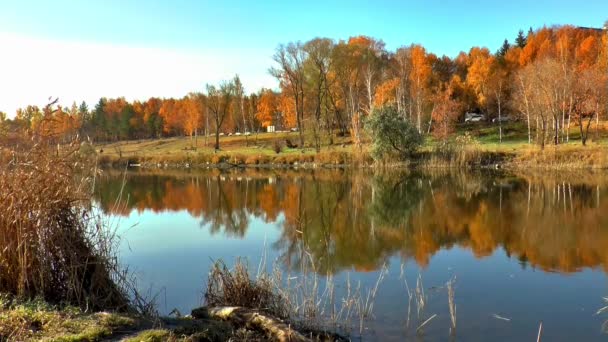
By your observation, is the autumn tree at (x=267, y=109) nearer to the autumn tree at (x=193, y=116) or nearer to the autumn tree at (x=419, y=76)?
the autumn tree at (x=193, y=116)

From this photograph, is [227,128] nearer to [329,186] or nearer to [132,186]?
[132,186]

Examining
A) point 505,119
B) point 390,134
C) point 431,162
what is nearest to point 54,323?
point 390,134

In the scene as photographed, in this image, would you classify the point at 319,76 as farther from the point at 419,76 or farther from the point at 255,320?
the point at 255,320

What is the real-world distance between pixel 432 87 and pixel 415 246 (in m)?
A: 51.1

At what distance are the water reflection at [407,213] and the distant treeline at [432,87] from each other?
14.4 m

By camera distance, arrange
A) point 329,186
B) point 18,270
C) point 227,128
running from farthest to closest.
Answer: point 227,128 → point 329,186 → point 18,270

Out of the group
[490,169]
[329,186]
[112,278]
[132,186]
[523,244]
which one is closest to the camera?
[112,278]

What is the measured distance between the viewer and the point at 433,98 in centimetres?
5622

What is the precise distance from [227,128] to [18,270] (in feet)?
277

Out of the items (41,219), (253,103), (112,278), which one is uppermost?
(253,103)

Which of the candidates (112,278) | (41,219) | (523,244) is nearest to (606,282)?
(523,244)

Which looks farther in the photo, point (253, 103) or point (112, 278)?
point (253, 103)

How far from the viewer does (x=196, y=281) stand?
1072cm

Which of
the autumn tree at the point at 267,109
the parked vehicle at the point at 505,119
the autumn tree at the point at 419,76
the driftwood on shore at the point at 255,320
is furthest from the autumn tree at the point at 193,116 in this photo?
the driftwood on shore at the point at 255,320
